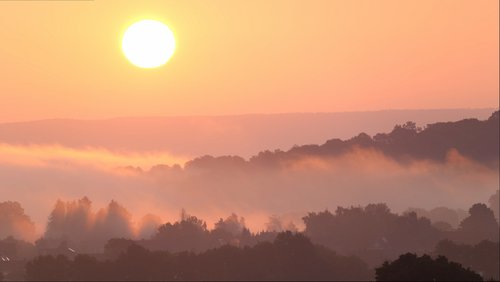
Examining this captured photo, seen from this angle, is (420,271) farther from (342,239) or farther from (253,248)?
(342,239)

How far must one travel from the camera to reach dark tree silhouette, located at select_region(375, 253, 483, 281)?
55.7 meters

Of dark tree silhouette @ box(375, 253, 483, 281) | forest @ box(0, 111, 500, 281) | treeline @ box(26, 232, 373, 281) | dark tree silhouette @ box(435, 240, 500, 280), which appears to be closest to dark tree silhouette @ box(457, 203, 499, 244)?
forest @ box(0, 111, 500, 281)

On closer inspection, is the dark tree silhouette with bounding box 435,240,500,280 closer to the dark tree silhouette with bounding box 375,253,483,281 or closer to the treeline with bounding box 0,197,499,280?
the treeline with bounding box 0,197,499,280

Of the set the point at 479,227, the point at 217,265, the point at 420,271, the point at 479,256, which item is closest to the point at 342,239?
the point at 479,227

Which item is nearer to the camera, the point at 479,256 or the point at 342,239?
the point at 479,256

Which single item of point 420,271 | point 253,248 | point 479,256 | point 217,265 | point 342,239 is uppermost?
point 342,239

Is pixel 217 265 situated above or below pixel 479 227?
below

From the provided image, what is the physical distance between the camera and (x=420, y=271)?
56062 millimetres

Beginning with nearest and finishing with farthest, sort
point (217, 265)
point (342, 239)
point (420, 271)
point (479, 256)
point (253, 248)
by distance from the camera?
point (420, 271) → point (217, 265) → point (253, 248) → point (479, 256) → point (342, 239)

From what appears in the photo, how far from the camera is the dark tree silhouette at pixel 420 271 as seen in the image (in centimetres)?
5569

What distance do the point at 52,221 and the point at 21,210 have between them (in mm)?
10201

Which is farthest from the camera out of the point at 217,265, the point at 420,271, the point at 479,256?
the point at 479,256

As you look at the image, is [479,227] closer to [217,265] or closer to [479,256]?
[479,256]

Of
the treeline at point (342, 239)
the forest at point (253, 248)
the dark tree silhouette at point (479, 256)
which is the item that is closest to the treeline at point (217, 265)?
the forest at point (253, 248)
